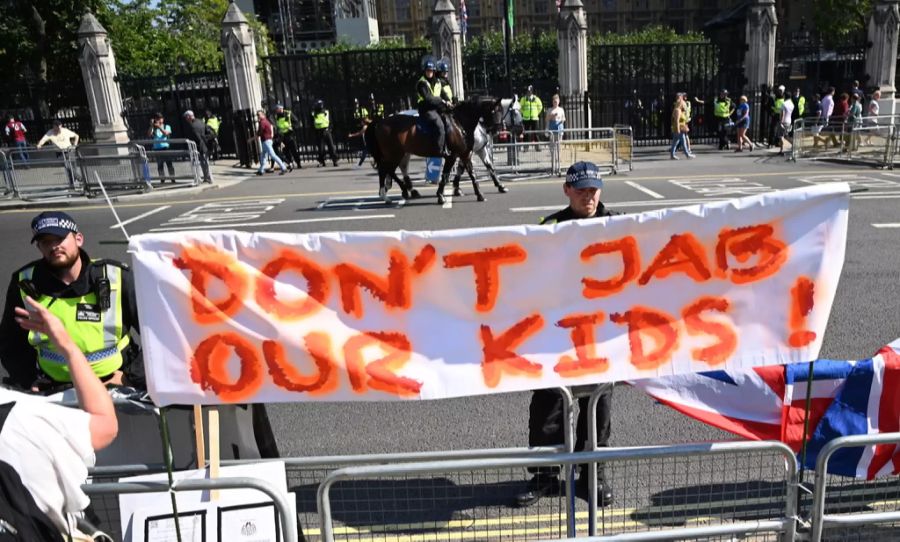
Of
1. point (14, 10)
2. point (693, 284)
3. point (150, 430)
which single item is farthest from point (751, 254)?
point (14, 10)

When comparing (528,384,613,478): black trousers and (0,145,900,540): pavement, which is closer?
(528,384,613,478): black trousers

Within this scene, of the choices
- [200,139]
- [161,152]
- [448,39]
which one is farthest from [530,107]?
[161,152]

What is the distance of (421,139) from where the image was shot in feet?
42.5

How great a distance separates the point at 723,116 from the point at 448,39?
28.8 feet

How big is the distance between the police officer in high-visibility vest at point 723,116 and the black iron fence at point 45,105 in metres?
20.9

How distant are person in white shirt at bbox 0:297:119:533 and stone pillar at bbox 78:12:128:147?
22.0 m

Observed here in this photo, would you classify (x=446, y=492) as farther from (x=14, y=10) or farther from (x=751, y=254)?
(x=14, y=10)

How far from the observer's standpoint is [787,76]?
1040 inches

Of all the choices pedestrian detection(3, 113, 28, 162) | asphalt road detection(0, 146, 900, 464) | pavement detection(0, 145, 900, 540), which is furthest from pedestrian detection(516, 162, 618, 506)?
pedestrian detection(3, 113, 28, 162)

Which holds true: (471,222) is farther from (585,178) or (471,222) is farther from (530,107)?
(530,107)

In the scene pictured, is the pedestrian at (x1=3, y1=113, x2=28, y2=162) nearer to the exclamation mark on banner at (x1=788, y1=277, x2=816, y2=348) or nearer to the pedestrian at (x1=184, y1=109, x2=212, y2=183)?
the pedestrian at (x1=184, y1=109, x2=212, y2=183)

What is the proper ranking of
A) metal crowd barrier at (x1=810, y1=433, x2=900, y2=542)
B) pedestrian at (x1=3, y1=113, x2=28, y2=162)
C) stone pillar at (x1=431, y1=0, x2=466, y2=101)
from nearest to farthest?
metal crowd barrier at (x1=810, y1=433, x2=900, y2=542) → stone pillar at (x1=431, y1=0, x2=466, y2=101) → pedestrian at (x1=3, y1=113, x2=28, y2=162)

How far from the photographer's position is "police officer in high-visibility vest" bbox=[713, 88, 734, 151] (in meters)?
20.4

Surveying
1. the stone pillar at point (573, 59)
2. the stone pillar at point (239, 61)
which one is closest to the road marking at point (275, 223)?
the stone pillar at point (239, 61)
